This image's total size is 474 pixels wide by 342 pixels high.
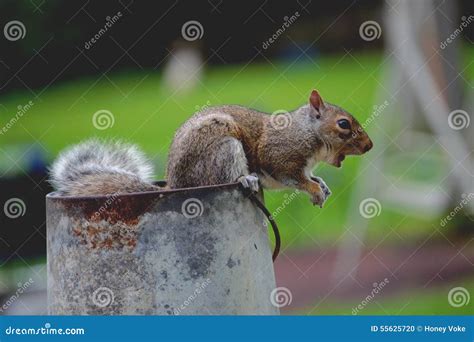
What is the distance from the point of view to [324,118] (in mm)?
3715

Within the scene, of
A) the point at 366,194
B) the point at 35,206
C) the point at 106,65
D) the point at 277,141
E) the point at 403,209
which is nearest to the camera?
the point at 277,141

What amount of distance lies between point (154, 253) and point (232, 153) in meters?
0.65

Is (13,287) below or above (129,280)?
below

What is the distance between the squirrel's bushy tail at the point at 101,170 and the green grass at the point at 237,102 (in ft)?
6.30

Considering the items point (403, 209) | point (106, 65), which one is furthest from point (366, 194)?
point (106, 65)

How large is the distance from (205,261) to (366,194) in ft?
11.5

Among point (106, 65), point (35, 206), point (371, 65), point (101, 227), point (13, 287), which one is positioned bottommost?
point (13, 287)

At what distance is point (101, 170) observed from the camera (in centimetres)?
343

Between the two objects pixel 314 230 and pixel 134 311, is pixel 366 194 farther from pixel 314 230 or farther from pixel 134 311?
pixel 134 311

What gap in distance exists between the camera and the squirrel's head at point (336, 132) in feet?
12.1

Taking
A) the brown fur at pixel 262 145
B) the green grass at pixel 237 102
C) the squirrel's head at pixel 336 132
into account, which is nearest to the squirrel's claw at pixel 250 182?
the brown fur at pixel 262 145

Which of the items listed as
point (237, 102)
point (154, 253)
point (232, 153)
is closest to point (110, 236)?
point (154, 253)

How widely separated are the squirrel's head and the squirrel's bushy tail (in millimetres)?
739

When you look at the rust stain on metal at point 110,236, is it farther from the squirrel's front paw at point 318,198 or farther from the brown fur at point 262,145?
the squirrel's front paw at point 318,198
